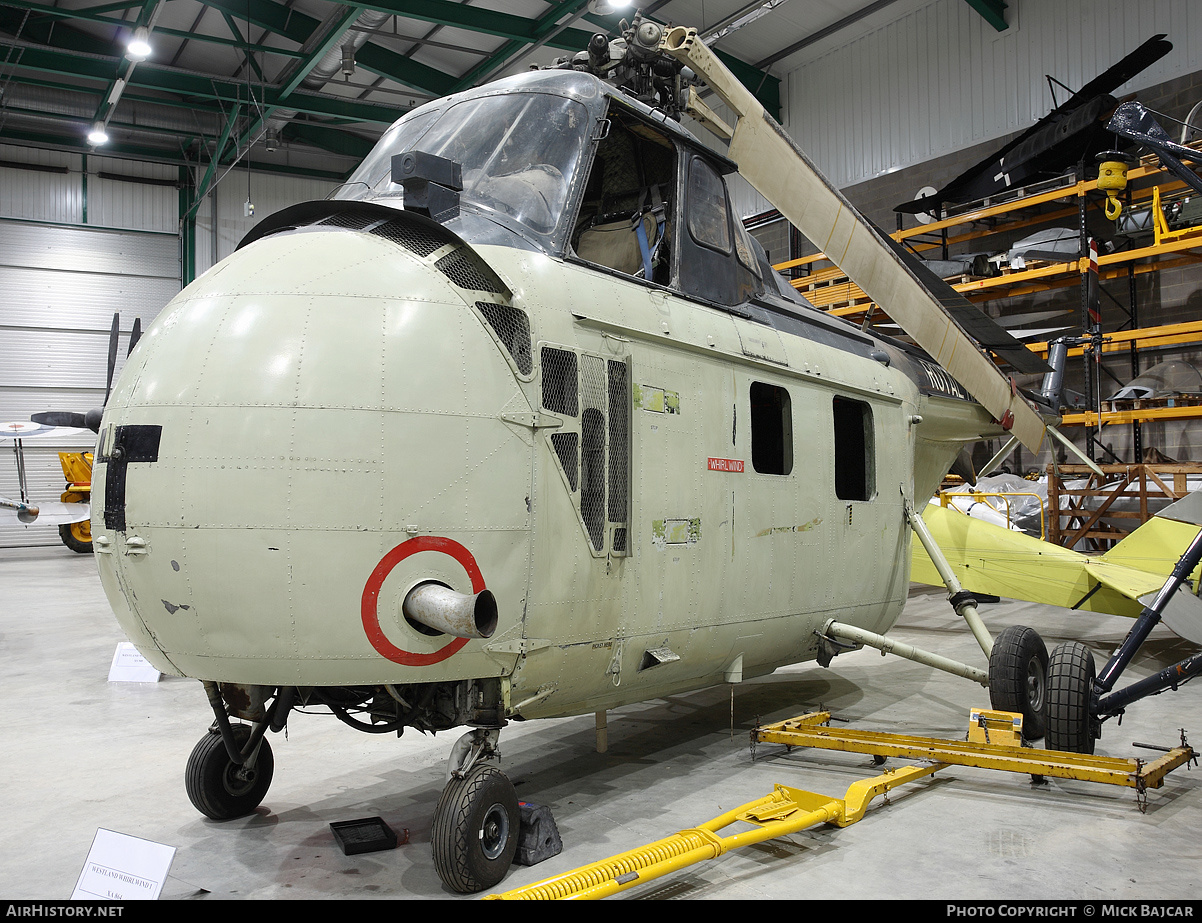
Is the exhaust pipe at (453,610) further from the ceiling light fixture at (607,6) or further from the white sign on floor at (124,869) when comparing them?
the ceiling light fixture at (607,6)

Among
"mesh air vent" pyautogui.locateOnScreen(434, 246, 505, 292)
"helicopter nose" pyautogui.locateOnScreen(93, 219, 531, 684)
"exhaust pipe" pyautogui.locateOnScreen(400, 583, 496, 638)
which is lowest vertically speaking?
"exhaust pipe" pyautogui.locateOnScreen(400, 583, 496, 638)

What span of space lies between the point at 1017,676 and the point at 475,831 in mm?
3997

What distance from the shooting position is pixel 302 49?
60.6ft

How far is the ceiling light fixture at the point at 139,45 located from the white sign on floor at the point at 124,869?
54.3ft

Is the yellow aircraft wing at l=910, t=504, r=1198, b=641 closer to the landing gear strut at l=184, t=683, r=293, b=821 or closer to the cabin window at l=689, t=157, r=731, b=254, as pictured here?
the cabin window at l=689, t=157, r=731, b=254

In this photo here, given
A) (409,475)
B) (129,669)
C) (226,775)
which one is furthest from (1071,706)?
(129,669)

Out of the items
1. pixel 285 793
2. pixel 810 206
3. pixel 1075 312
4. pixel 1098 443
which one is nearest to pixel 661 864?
pixel 285 793

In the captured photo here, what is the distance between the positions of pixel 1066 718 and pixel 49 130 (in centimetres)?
2913

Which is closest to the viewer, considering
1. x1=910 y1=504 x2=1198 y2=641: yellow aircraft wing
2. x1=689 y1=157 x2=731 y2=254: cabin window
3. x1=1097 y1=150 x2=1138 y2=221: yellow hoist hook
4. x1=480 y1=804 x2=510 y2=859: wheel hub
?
x1=480 y1=804 x2=510 y2=859: wheel hub

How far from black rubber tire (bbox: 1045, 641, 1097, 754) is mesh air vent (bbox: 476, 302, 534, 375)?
372cm

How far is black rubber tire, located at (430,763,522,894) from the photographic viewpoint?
145 inches

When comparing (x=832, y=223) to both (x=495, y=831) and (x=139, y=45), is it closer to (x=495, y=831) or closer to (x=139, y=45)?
(x=495, y=831)

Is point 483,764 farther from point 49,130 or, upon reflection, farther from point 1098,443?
point 49,130

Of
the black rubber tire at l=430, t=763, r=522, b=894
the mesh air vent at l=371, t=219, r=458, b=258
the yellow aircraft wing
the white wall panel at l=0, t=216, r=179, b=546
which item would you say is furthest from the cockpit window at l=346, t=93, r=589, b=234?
the white wall panel at l=0, t=216, r=179, b=546
